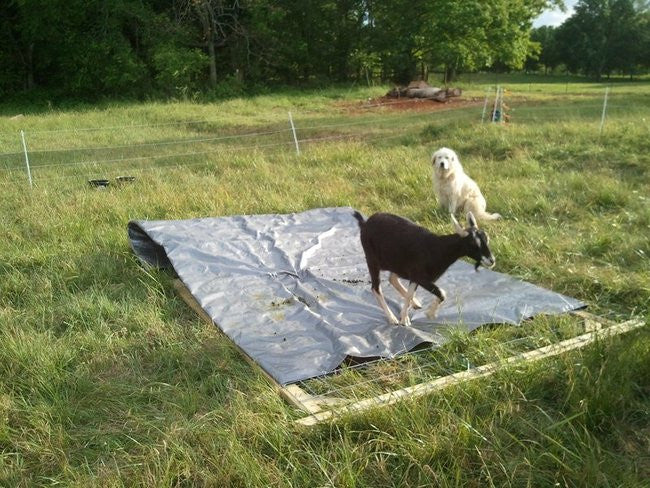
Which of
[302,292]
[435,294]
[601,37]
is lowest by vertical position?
[302,292]

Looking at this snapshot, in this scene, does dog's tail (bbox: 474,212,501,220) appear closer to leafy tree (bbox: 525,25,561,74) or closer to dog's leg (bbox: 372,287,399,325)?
dog's leg (bbox: 372,287,399,325)

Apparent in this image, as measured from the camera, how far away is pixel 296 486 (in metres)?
2.59

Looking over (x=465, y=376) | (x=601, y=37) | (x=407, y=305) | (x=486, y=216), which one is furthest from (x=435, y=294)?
(x=601, y=37)

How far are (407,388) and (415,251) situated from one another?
1.09 metres

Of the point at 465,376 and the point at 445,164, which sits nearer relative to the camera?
the point at 465,376

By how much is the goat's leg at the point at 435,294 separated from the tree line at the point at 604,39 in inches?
2266

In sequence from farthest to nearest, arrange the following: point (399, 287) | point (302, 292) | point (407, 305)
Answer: point (302, 292) → point (399, 287) → point (407, 305)

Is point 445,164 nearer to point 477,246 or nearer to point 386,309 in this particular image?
point 386,309

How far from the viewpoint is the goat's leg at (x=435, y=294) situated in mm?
3965

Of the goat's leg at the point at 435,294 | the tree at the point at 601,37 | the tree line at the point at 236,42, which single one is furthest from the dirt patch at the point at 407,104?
the tree at the point at 601,37

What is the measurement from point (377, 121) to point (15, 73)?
2146 centimetres

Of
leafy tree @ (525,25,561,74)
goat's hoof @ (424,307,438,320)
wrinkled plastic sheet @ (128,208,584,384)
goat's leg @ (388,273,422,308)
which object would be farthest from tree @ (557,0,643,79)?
→ goat's hoof @ (424,307,438,320)

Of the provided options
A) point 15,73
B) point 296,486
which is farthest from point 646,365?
point 15,73

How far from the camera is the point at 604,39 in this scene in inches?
2258
